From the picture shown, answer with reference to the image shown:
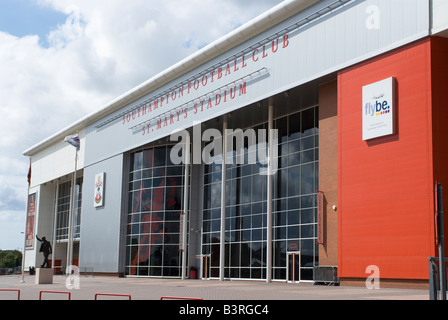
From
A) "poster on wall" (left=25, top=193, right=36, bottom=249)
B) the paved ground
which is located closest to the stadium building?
the paved ground

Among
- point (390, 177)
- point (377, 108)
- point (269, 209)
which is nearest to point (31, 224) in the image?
point (269, 209)

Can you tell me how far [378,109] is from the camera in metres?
28.0

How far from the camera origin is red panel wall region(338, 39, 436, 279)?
25562mm

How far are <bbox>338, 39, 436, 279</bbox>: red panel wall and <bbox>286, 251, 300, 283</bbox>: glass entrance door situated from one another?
662 centimetres

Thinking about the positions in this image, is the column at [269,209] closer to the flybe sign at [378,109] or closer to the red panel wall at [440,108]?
the flybe sign at [378,109]

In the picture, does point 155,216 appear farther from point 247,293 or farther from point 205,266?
point 247,293

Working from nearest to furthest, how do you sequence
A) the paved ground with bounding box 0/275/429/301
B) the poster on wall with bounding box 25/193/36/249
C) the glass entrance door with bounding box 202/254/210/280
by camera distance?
the paved ground with bounding box 0/275/429/301, the glass entrance door with bounding box 202/254/210/280, the poster on wall with bounding box 25/193/36/249

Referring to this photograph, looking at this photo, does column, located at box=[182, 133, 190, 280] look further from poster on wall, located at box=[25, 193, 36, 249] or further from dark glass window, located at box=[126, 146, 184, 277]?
poster on wall, located at box=[25, 193, 36, 249]

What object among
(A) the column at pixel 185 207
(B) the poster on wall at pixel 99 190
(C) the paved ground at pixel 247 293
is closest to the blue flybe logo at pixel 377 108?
(C) the paved ground at pixel 247 293

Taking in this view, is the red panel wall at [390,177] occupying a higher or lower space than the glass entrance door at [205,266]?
higher

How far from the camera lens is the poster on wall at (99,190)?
55281 millimetres

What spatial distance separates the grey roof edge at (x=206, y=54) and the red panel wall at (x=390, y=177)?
19.1 ft

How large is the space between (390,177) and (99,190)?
3524 cm
